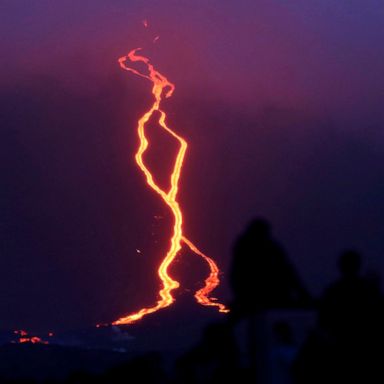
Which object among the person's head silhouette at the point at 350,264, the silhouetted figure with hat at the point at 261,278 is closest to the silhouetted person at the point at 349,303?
the person's head silhouette at the point at 350,264

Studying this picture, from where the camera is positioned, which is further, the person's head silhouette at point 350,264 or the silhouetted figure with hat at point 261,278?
the person's head silhouette at point 350,264

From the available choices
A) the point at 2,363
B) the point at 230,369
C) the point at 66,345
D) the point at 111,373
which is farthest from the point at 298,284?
the point at 2,363

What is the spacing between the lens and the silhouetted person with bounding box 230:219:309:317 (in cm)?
617

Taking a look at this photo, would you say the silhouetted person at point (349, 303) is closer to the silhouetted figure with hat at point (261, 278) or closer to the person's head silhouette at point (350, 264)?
the person's head silhouette at point (350, 264)

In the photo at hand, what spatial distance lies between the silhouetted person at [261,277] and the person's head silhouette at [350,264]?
0.34 meters

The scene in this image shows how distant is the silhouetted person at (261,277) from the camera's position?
6.17m

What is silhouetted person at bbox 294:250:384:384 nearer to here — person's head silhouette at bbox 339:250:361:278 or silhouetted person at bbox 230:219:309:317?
person's head silhouette at bbox 339:250:361:278

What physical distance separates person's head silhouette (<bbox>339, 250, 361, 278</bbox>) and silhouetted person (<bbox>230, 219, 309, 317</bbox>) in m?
0.34

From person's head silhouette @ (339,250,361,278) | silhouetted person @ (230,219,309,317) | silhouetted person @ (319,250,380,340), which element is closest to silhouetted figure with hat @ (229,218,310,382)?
silhouetted person @ (230,219,309,317)

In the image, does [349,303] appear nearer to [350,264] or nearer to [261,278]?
[350,264]

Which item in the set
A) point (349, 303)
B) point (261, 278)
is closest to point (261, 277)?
point (261, 278)

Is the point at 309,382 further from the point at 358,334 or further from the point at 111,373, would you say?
the point at 111,373

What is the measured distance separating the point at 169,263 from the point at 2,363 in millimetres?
7638

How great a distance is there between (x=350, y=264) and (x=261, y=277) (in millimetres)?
655
